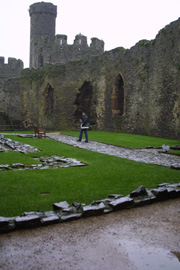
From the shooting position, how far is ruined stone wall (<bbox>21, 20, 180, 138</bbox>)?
16.7 m

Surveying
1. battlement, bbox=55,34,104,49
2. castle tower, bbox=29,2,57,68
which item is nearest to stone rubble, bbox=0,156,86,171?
battlement, bbox=55,34,104,49

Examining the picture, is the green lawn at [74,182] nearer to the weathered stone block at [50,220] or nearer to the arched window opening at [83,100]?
the weathered stone block at [50,220]

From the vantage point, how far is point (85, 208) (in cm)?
441

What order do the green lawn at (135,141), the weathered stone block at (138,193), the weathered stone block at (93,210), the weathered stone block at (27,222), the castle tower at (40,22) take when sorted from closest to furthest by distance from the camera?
the weathered stone block at (27,222)
the weathered stone block at (93,210)
the weathered stone block at (138,193)
the green lawn at (135,141)
the castle tower at (40,22)

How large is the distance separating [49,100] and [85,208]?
927 inches

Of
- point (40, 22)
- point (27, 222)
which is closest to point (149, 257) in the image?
point (27, 222)

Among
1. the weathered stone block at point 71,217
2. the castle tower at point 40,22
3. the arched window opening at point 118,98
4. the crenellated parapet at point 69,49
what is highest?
the castle tower at point 40,22

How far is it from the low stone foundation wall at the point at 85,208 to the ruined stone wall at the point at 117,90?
11.1 m

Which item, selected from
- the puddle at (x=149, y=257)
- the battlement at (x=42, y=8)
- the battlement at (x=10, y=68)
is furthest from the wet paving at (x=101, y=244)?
the battlement at (x=42, y=8)

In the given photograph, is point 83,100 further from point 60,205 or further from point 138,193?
point 60,205

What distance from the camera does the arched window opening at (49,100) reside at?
88.6ft

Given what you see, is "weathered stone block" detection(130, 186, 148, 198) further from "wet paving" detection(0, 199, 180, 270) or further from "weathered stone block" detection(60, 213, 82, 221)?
"weathered stone block" detection(60, 213, 82, 221)

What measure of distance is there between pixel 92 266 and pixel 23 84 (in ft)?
89.1

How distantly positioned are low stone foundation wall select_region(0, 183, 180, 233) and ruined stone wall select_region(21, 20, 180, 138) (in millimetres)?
11143
